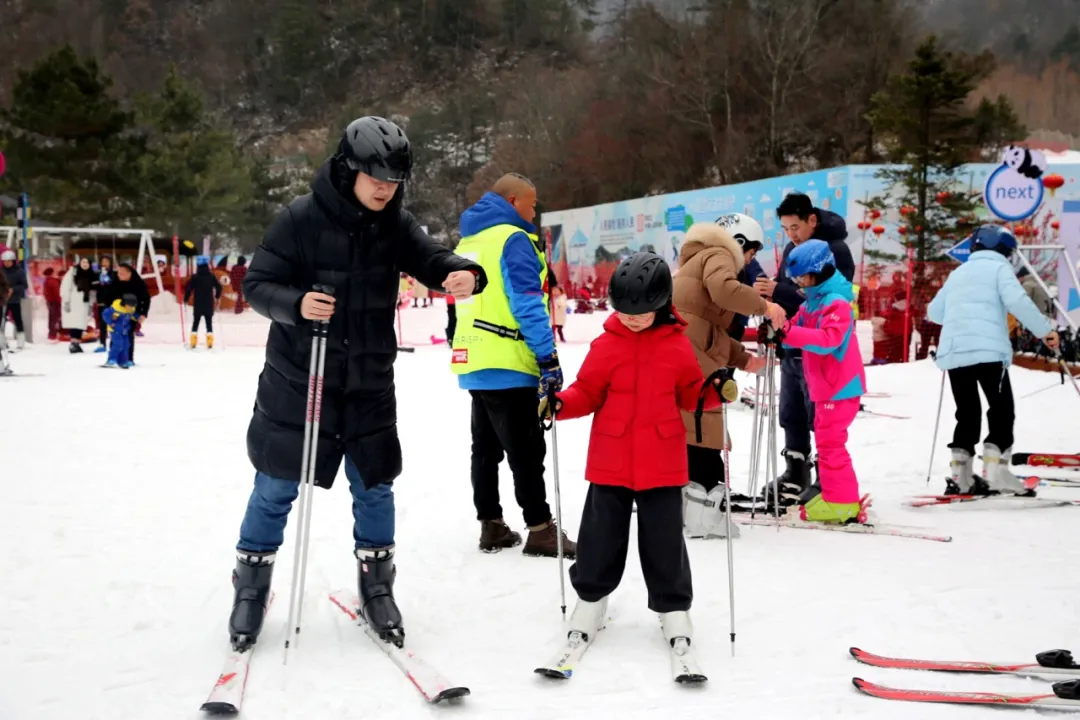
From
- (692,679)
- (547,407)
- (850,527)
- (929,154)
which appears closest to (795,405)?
(850,527)

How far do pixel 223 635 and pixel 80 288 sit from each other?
51.6 feet

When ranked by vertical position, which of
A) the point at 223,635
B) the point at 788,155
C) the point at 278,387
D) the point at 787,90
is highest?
the point at 787,90

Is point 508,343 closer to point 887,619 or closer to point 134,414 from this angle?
point 887,619

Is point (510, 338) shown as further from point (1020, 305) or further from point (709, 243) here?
point (1020, 305)

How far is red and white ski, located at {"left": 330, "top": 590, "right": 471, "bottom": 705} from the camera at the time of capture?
3.05m

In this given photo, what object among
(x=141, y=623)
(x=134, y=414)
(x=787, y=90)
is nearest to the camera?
(x=141, y=623)

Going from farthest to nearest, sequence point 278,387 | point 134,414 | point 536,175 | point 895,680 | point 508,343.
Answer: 1. point 536,175
2. point 134,414
3. point 508,343
4. point 278,387
5. point 895,680

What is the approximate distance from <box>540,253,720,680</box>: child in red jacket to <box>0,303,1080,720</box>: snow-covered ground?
10.7 inches

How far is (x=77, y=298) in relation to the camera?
17.5 m

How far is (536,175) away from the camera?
5434 cm

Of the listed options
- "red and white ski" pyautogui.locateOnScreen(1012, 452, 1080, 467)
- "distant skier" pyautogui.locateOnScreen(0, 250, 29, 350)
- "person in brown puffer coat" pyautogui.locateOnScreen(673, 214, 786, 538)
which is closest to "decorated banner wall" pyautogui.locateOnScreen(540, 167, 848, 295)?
"distant skier" pyautogui.locateOnScreen(0, 250, 29, 350)

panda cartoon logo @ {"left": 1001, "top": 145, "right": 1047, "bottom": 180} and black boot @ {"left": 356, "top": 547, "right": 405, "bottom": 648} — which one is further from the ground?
panda cartoon logo @ {"left": 1001, "top": 145, "right": 1047, "bottom": 180}

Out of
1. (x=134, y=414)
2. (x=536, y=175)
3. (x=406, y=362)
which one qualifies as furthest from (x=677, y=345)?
(x=536, y=175)

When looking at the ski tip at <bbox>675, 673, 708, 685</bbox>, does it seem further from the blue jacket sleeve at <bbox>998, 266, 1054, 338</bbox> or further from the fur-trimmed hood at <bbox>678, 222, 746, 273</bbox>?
the blue jacket sleeve at <bbox>998, 266, 1054, 338</bbox>
